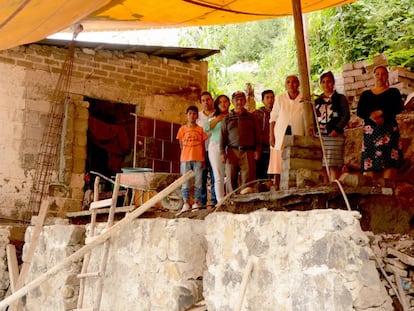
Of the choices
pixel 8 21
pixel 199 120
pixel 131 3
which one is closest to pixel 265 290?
pixel 8 21

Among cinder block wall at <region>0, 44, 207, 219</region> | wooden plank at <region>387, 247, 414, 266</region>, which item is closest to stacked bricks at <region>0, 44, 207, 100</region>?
cinder block wall at <region>0, 44, 207, 219</region>

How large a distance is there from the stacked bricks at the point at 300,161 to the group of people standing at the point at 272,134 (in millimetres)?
142

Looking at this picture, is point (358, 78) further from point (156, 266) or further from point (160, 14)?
point (156, 266)

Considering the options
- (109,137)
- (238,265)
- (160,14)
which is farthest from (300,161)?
(109,137)

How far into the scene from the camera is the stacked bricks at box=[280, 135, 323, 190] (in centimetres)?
518

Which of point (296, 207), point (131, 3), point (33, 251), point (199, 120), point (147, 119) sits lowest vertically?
point (33, 251)

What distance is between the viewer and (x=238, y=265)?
2951 millimetres

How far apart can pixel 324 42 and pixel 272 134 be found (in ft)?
27.1

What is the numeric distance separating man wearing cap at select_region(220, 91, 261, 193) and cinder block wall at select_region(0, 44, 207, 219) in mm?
3480

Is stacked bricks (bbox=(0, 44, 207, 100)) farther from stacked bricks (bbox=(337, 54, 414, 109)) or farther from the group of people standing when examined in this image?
the group of people standing

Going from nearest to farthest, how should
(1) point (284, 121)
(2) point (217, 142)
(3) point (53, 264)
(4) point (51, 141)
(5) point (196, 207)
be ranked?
1. (3) point (53, 264)
2. (5) point (196, 207)
3. (1) point (284, 121)
4. (2) point (217, 142)
5. (4) point (51, 141)

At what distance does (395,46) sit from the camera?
11883mm

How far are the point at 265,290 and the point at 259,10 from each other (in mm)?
5763

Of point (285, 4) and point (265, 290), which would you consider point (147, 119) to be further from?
point (265, 290)
